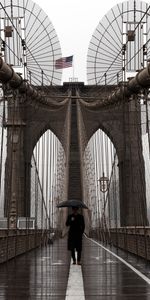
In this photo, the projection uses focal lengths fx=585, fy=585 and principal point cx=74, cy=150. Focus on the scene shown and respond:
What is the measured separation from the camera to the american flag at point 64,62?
3656 centimetres

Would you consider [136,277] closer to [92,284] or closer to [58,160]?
[92,284]

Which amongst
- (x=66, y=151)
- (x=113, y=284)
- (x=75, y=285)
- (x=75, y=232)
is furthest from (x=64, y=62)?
(x=75, y=285)

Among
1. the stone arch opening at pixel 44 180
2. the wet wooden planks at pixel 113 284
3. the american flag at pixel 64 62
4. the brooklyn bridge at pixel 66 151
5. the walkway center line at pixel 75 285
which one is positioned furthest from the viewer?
the american flag at pixel 64 62

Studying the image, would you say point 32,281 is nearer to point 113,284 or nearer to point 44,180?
point 113,284

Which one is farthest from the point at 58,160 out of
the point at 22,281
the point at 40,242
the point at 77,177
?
the point at 22,281

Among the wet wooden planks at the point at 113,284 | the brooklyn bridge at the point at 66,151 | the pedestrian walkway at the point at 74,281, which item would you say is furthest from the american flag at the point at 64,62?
the wet wooden planks at the point at 113,284

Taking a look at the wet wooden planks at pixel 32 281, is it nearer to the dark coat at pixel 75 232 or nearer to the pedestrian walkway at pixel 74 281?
the pedestrian walkway at pixel 74 281

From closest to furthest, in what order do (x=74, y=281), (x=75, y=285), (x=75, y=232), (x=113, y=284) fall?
1. (x=75, y=285)
2. (x=113, y=284)
3. (x=74, y=281)
4. (x=75, y=232)

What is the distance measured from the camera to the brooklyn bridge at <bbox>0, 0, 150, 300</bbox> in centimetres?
896

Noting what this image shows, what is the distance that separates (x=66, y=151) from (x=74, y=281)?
2857 cm

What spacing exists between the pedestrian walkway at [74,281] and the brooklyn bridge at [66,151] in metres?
0.01

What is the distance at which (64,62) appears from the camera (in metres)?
37.1

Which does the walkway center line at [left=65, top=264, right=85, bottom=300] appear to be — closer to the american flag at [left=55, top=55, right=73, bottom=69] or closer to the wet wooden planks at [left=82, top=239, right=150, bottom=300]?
the wet wooden planks at [left=82, top=239, right=150, bottom=300]

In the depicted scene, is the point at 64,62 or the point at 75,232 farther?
the point at 64,62
